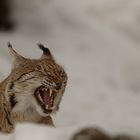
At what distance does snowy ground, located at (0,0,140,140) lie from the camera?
17.7 ft

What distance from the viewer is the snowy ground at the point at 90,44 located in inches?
213

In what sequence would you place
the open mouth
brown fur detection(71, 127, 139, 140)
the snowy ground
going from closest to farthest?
brown fur detection(71, 127, 139, 140) → the open mouth → the snowy ground

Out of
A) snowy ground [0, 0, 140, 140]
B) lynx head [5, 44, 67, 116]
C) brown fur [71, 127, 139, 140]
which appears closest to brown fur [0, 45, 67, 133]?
lynx head [5, 44, 67, 116]

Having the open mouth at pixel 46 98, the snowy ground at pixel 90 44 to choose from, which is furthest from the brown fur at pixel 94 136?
the snowy ground at pixel 90 44

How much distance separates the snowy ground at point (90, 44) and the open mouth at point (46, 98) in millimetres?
1654

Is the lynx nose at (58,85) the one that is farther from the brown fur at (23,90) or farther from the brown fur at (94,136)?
the brown fur at (94,136)

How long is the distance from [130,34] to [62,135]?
14.4ft

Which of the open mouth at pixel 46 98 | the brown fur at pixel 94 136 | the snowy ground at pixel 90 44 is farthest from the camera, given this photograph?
the snowy ground at pixel 90 44

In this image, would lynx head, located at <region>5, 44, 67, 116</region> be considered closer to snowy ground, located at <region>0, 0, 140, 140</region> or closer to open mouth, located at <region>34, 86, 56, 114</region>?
open mouth, located at <region>34, 86, 56, 114</region>

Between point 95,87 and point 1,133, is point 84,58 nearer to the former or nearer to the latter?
point 95,87

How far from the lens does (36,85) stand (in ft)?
9.75

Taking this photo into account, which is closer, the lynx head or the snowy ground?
the lynx head

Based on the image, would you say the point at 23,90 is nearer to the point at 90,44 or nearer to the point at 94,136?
the point at 94,136

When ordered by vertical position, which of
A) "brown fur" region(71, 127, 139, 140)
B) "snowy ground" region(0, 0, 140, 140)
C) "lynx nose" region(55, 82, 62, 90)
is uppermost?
"brown fur" region(71, 127, 139, 140)
